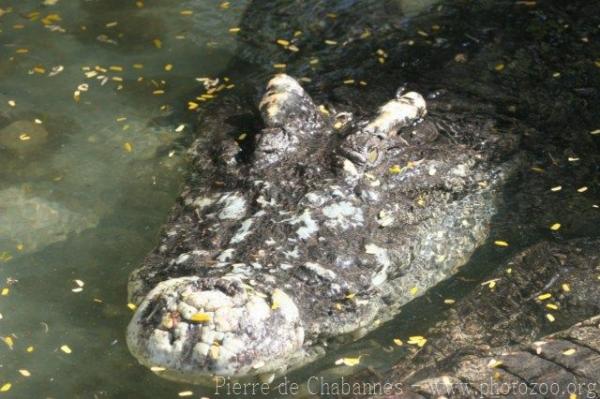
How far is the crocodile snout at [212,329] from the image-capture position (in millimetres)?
5465

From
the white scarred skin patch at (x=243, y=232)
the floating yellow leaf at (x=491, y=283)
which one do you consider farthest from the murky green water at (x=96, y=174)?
the white scarred skin patch at (x=243, y=232)

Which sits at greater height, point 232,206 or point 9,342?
point 232,206

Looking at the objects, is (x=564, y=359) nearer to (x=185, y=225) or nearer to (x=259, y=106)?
(x=185, y=225)

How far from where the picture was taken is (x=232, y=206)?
6.60m

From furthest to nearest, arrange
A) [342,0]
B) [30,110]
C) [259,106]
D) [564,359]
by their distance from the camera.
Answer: [342,0] < [30,110] < [259,106] < [564,359]

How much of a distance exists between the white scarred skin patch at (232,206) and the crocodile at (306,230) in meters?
0.01

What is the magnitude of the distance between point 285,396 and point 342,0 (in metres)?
5.65

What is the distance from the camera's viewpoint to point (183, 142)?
→ 27.6ft

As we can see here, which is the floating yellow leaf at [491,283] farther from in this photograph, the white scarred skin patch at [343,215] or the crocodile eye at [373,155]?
the crocodile eye at [373,155]

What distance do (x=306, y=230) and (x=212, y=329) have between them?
1.19 m

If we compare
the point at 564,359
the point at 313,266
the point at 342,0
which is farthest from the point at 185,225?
the point at 342,0

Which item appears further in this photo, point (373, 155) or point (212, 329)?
point (373, 155)

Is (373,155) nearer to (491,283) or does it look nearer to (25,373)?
(491,283)

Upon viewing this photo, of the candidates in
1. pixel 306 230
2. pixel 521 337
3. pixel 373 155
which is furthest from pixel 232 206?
pixel 521 337
